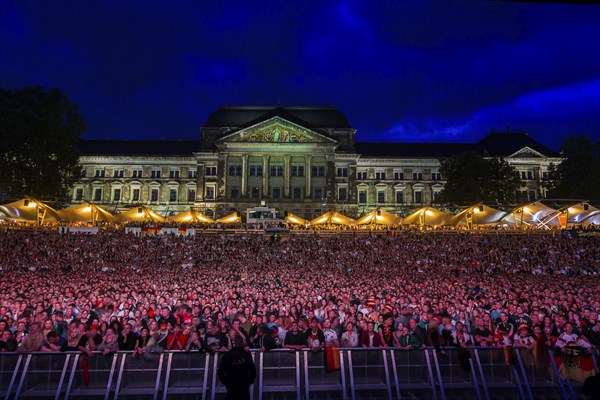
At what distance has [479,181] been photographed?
56000mm

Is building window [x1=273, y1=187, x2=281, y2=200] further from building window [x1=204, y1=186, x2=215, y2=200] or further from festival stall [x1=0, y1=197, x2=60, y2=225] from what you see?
festival stall [x1=0, y1=197, x2=60, y2=225]

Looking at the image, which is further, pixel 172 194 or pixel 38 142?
pixel 172 194

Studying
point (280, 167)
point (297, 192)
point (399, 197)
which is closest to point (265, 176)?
point (280, 167)

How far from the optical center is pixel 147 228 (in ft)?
107

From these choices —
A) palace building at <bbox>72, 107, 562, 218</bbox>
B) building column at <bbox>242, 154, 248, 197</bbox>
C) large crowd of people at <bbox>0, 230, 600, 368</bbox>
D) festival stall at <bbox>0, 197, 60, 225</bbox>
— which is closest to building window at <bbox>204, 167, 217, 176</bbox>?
palace building at <bbox>72, 107, 562, 218</bbox>

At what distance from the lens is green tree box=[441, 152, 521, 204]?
55.8 m

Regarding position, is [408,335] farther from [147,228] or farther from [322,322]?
[147,228]

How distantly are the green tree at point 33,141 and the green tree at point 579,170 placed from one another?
5909cm

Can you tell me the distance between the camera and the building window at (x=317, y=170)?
238ft

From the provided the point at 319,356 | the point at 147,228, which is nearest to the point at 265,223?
the point at 147,228

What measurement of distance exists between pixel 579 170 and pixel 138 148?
72.1 meters

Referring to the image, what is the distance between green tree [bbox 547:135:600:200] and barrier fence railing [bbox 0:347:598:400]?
52.3 meters

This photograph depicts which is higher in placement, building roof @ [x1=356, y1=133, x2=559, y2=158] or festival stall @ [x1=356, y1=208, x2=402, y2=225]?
building roof @ [x1=356, y1=133, x2=559, y2=158]

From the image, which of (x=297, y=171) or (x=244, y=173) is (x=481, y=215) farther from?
(x=244, y=173)
